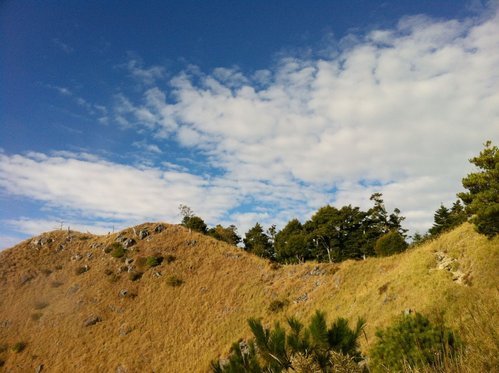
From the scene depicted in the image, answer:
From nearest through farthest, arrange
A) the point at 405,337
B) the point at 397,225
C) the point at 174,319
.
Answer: the point at 405,337 < the point at 174,319 < the point at 397,225

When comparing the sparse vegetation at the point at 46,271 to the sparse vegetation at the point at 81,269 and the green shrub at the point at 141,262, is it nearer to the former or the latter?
the sparse vegetation at the point at 81,269

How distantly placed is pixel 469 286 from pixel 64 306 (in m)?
47.9

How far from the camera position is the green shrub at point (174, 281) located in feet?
149

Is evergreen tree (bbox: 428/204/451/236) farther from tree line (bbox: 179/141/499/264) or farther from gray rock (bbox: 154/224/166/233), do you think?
gray rock (bbox: 154/224/166/233)

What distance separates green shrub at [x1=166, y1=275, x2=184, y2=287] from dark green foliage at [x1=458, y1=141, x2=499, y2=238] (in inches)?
1445

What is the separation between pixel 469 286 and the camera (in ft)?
65.4

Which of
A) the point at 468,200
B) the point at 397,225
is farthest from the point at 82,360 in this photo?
the point at 397,225

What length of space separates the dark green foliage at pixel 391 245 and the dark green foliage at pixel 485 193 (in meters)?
18.2

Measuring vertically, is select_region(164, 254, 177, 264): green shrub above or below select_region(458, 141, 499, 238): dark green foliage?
below

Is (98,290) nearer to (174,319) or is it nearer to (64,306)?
(64,306)

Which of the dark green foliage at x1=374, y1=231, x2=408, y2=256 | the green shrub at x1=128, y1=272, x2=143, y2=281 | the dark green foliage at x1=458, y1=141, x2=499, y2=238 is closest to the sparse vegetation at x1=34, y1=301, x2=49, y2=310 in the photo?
the green shrub at x1=128, y1=272, x2=143, y2=281

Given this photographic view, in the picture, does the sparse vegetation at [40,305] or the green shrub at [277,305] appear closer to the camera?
the green shrub at [277,305]

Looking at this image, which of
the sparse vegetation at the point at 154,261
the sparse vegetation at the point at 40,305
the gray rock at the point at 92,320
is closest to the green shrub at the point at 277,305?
the sparse vegetation at the point at 154,261

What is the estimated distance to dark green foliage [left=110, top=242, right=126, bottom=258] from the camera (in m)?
51.0
